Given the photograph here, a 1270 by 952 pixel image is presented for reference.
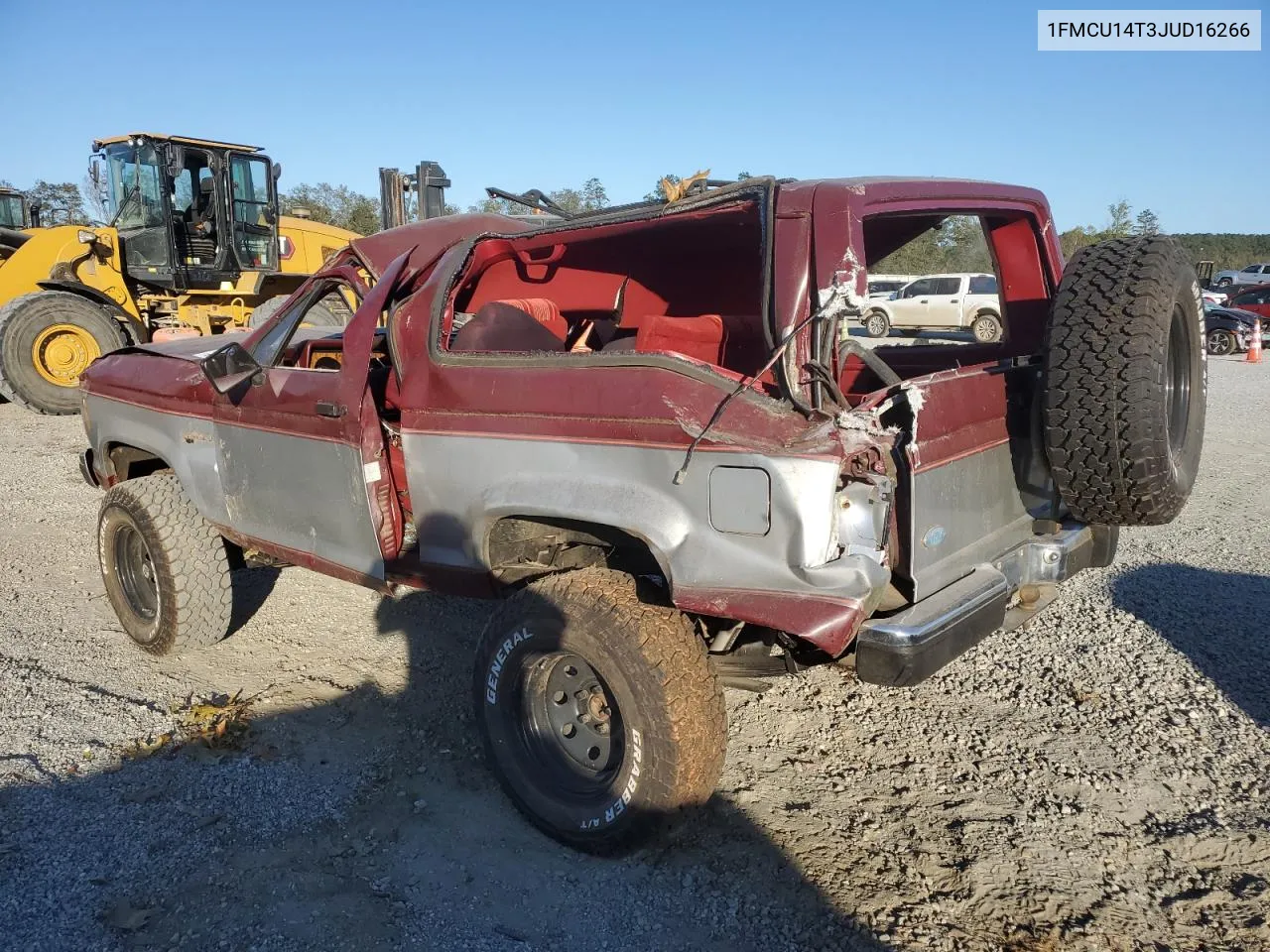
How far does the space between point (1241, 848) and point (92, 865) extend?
3611mm

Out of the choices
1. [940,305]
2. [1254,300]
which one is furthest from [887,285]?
[1254,300]

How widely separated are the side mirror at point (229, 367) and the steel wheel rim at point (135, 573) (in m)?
1.38

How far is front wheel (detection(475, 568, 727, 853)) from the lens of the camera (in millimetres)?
2791

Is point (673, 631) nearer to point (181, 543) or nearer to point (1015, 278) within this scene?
point (1015, 278)

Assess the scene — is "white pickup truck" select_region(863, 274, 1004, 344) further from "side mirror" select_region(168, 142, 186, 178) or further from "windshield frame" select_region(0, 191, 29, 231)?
"windshield frame" select_region(0, 191, 29, 231)

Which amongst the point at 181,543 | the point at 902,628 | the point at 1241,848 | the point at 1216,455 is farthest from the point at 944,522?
the point at 1216,455

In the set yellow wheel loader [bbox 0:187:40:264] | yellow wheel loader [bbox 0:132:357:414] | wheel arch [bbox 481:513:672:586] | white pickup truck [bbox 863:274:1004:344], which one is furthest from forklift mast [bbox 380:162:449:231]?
white pickup truck [bbox 863:274:1004:344]

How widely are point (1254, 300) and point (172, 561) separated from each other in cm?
2679

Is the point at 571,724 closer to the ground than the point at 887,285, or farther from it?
closer to the ground

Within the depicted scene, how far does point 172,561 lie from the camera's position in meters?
4.42

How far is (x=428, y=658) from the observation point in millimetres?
4523

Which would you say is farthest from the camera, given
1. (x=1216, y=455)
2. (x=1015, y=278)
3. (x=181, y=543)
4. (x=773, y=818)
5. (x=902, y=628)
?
(x=1216, y=455)

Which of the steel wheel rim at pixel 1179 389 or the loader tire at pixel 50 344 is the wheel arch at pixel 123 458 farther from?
the loader tire at pixel 50 344

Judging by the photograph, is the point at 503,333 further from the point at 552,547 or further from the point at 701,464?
the point at 701,464
